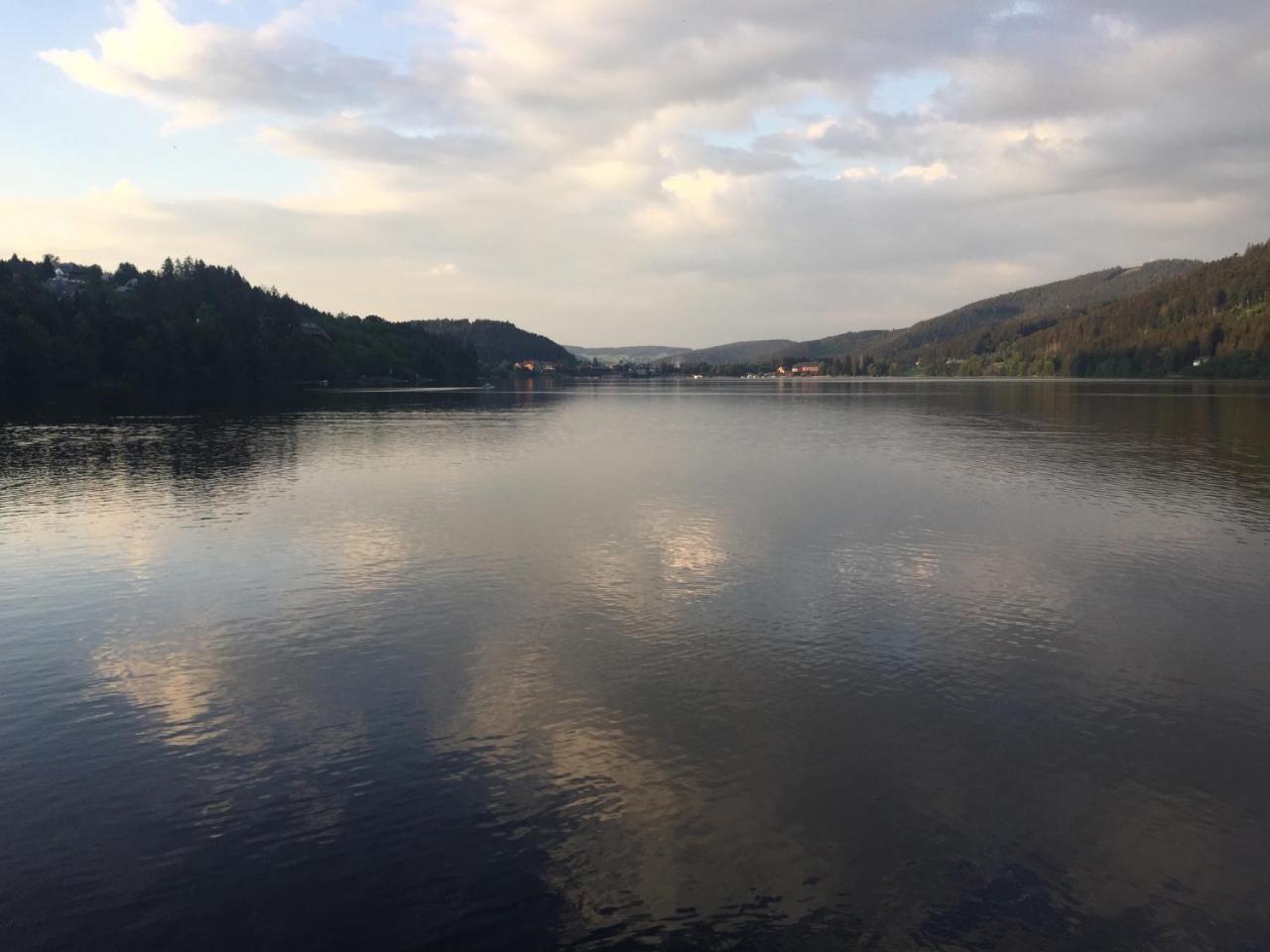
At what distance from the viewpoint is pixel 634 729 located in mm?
17188

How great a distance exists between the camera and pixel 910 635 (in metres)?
23.0

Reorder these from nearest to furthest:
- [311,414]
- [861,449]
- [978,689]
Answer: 1. [978,689]
2. [861,449]
3. [311,414]

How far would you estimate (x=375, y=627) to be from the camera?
927 inches

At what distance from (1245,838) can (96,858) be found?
18.9 meters

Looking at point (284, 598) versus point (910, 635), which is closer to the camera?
point (910, 635)

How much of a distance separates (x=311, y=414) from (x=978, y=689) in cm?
10992

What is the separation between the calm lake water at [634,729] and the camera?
11891 mm

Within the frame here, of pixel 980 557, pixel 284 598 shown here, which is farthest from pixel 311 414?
pixel 980 557

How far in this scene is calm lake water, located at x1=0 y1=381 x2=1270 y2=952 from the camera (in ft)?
39.0

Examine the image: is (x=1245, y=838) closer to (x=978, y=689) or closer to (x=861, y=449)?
(x=978, y=689)

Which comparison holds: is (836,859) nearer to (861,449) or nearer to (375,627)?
(375,627)

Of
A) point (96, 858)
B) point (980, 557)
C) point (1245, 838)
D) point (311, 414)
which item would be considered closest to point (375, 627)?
point (96, 858)

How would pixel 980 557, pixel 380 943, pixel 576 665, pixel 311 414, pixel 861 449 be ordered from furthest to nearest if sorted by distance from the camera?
pixel 311 414 < pixel 861 449 < pixel 980 557 < pixel 576 665 < pixel 380 943

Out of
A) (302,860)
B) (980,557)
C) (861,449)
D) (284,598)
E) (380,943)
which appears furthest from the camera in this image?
(861,449)
